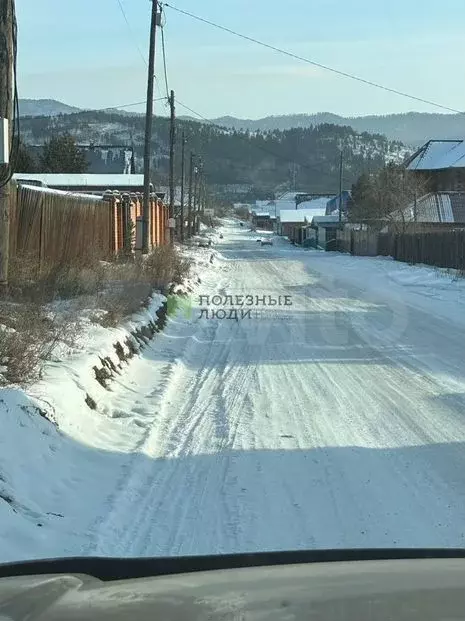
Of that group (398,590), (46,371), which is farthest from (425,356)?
(398,590)

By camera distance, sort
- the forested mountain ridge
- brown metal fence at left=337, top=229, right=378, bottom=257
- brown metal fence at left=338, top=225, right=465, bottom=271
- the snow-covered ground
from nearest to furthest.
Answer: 1. the snow-covered ground
2. brown metal fence at left=338, top=225, right=465, bottom=271
3. brown metal fence at left=337, top=229, right=378, bottom=257
4. the forested mountain ridge

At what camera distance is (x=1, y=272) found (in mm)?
10094

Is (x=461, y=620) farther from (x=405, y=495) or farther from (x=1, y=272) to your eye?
(x=1, y=272)

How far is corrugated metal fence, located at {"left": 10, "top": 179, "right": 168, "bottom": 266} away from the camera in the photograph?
609 inches

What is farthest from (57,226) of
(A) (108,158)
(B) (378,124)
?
(B) (378,124)

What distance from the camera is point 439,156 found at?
6969 centimetres

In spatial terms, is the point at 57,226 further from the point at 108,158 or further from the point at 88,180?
the point at 108,158

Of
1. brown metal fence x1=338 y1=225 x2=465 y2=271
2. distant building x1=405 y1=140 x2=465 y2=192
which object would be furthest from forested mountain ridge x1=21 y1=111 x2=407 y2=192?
brown metal fence x1=338 y1=225 x2=465 y2=271

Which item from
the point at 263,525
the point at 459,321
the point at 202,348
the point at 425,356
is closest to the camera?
the point at 263,525

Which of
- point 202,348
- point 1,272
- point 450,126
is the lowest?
point 202,348

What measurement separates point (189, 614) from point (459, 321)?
1530 centimetres

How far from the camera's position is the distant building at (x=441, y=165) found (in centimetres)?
6606

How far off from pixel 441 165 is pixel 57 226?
184 ft

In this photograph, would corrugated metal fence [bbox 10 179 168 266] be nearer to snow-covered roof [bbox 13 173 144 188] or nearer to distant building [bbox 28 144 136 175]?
snow-covered roof [bbox 13 173 144 188]
